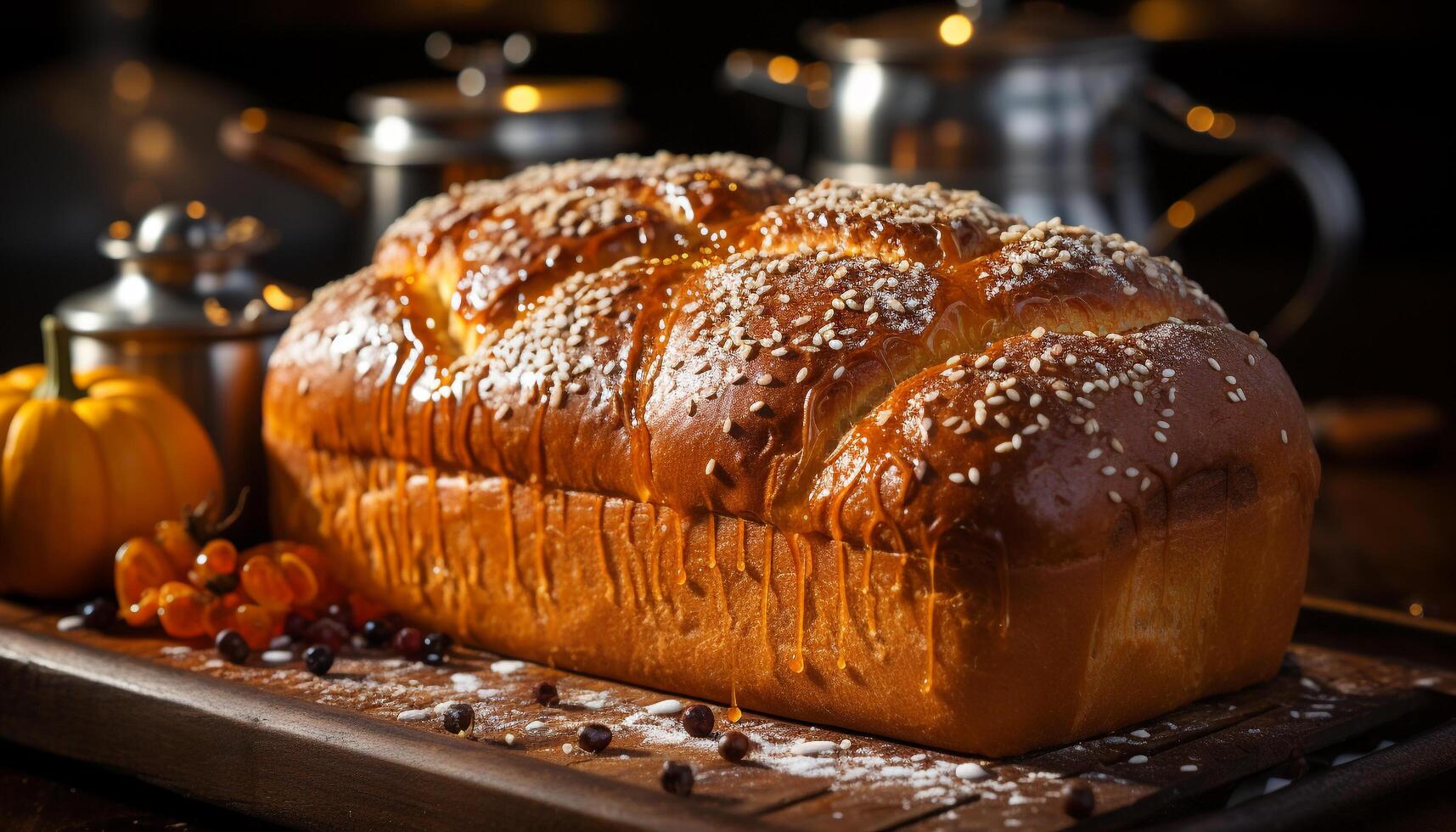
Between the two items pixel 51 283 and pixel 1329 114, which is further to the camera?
pixel 1329 114

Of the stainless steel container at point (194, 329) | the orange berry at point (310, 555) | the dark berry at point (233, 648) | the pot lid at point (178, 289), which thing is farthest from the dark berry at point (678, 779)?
the pot lid at point (178, 289)

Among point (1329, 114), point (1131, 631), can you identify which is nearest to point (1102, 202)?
point (1131, 631)

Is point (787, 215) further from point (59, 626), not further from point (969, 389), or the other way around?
point (59, 626)

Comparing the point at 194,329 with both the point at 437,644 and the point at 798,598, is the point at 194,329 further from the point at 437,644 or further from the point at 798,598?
the point at 798,598

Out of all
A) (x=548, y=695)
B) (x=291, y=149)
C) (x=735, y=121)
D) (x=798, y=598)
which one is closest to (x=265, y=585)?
(x=548, y=695)

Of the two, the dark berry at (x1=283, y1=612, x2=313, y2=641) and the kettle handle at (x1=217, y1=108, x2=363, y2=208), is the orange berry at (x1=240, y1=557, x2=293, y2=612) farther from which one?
the kettle handle at (x1=217, y1=108, x2=363, y2=208)

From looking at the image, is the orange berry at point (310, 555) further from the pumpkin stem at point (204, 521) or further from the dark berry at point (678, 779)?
the dark berry at point (678, 779)
